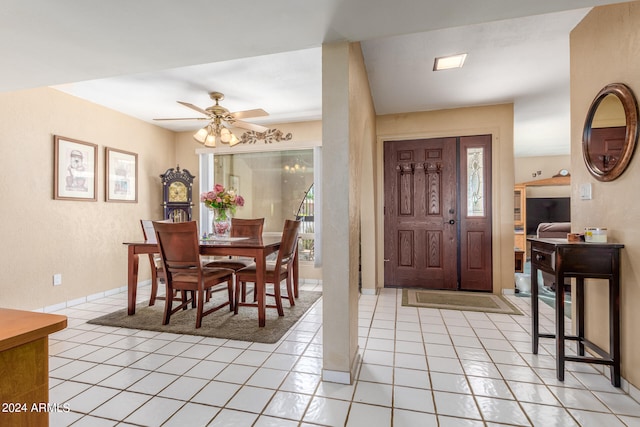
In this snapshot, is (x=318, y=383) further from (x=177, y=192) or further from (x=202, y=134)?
(x=177, y=192)

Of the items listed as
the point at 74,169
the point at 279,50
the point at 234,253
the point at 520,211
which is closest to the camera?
the point at 279,50

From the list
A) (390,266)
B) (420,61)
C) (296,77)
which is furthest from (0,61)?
(390,266)

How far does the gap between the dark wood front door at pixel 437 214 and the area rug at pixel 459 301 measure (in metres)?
0.21

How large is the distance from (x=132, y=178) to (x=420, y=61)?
404 centimetres

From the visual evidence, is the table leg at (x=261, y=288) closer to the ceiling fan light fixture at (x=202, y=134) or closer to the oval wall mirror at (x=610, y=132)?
the ceiling fan light fixture at (x=202, y=134)

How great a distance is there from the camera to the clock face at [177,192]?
4.81m

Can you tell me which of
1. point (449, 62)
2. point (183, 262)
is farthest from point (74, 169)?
point (449, 62)

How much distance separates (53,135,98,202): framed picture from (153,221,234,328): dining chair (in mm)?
1630

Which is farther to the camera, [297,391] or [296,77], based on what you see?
[296,77]

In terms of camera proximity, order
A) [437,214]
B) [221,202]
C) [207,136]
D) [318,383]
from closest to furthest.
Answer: [318,383] < [221,202] < [207,136] < [437,214]

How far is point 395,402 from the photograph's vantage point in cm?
171

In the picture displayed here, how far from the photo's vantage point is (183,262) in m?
2.80

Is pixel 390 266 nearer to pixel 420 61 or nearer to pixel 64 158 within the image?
pixel 420 61

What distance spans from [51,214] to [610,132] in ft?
16.5
